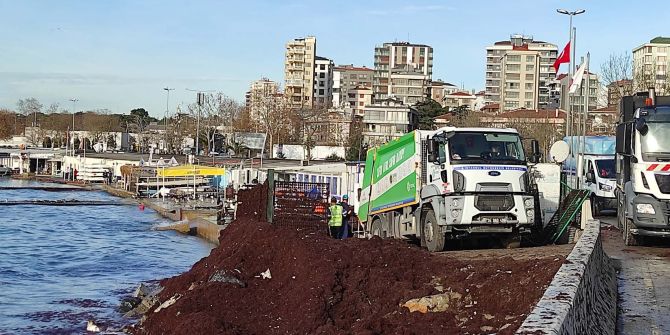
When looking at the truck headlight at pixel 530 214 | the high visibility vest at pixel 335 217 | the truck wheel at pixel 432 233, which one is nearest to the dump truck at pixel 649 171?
the truck headlight at pixel 530 214

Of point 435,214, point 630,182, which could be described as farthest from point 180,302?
point 630,182

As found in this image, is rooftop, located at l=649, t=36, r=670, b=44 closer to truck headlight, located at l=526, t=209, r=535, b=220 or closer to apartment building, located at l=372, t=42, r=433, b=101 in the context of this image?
apartment building, located at l=372, t=42, r=433, b=101

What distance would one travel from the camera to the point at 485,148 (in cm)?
1827

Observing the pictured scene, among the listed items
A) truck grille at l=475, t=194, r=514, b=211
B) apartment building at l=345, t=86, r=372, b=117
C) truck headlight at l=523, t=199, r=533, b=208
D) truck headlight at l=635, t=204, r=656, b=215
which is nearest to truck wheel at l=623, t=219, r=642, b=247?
truck headlight at l=635, t=204, r=656, b=215

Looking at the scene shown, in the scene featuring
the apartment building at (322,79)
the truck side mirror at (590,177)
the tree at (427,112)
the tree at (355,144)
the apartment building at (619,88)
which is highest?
the apartment building at (322,79)

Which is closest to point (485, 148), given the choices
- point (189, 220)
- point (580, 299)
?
point (580, 299)

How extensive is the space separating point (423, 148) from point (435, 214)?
188 centimetres

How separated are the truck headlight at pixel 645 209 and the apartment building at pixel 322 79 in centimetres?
17012

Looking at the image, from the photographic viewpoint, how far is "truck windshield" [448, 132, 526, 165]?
18062 mm

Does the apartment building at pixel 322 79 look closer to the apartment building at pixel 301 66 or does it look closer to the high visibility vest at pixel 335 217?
the apartment building at pixel 301 66

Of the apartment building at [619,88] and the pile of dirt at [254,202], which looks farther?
the apartment building at [619,88]

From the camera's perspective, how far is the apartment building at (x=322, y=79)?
18912 cm

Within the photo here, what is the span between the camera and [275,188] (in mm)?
25969

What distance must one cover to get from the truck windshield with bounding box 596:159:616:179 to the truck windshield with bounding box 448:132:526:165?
13.8 metres
